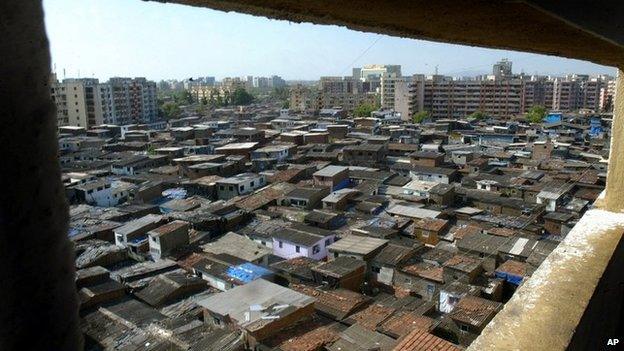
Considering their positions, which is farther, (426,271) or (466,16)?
(426,271)

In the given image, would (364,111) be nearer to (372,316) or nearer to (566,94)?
(566,94)

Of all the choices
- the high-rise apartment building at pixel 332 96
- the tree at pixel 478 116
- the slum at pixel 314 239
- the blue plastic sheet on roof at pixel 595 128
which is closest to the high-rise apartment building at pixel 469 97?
the tree at pixel 478 116

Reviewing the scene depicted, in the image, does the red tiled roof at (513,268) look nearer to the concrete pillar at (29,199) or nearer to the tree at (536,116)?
the concrete pillar at (29,199)

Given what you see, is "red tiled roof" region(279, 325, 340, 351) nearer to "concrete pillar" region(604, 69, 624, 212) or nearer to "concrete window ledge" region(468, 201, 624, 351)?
"concrete pillar" region(604, 69, 624, 212)

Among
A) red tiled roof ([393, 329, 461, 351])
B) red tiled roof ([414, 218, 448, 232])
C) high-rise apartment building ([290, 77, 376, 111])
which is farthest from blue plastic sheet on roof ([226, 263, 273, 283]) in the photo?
high-rise apartment building ([290, 77, 376, 111])

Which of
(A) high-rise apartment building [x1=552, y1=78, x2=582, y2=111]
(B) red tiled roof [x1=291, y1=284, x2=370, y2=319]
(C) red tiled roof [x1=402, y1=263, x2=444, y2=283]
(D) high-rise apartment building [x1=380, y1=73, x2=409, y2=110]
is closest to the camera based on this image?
(B) red tiled roof [x1=291, y1=284, x2=370, y2=319]

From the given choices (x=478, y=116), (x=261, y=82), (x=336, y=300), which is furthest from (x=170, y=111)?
(x=261, y=82)
